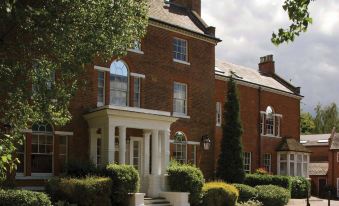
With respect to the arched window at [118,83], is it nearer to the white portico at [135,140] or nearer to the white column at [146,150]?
the white portico at [135,140]

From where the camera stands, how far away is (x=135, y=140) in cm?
2495

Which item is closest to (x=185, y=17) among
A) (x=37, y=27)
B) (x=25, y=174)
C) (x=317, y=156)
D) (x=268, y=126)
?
(x=268, y=126)

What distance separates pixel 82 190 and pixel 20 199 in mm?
2630

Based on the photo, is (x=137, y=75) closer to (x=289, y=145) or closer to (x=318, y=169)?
(x=289, y=145)

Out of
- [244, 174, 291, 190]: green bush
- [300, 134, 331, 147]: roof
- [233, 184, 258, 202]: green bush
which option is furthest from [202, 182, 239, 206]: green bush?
[300, 134, 331, 147]: roof

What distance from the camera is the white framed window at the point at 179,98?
1094 inches

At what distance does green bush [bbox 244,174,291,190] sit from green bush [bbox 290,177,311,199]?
257cm

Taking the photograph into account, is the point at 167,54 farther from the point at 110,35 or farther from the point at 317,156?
the point at 317,156

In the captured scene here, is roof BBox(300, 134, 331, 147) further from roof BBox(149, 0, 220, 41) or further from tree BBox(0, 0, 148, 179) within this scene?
tree BBox(0, 0, 148, 179)

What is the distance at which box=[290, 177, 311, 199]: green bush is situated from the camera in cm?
3509

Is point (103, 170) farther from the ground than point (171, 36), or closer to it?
closer to it

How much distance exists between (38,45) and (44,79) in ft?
3.55

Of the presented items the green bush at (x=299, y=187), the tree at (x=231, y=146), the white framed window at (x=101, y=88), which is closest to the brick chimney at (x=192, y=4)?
the tree at (x=231, y=146)

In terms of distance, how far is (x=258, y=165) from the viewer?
35.7 metres
